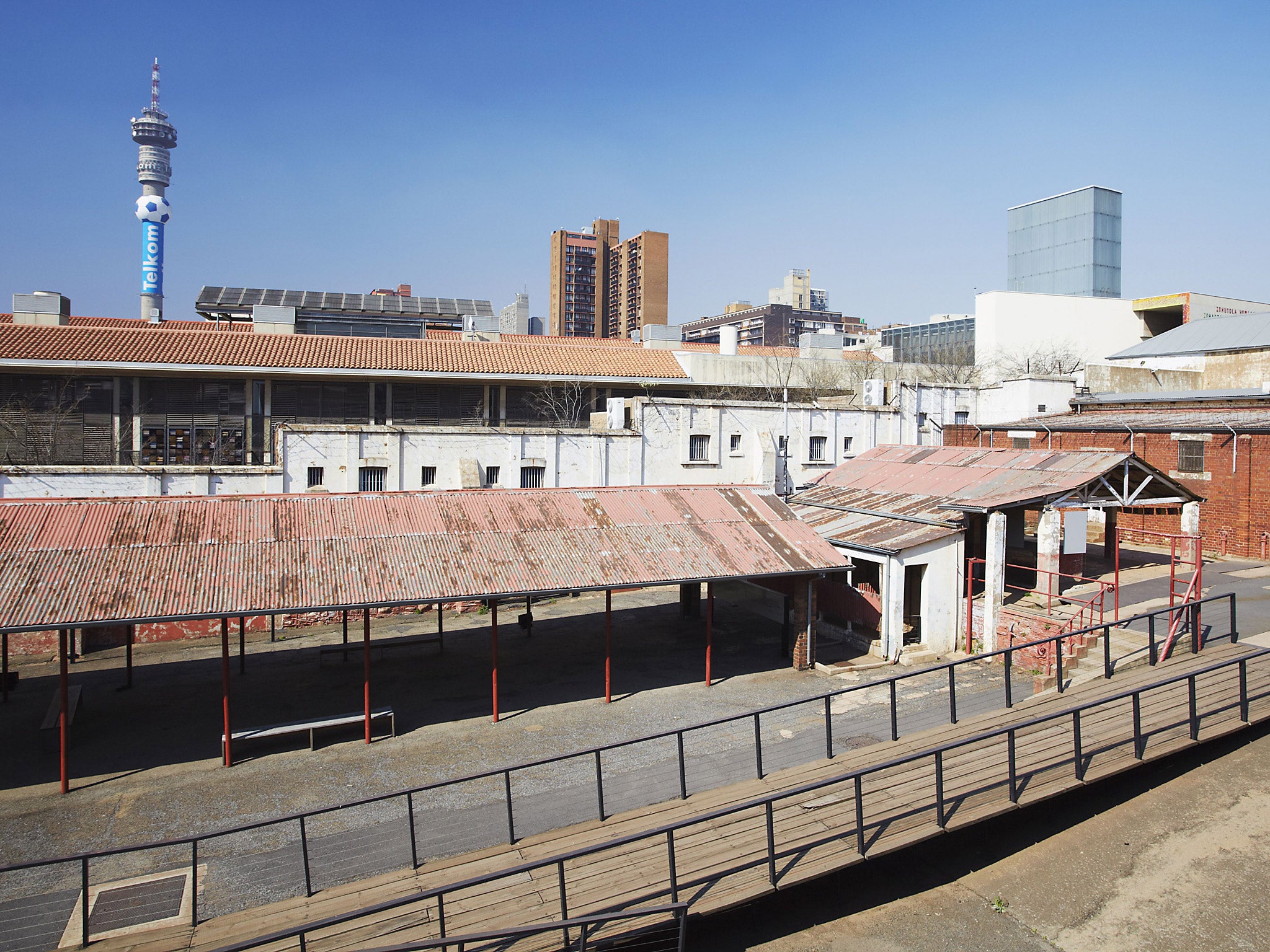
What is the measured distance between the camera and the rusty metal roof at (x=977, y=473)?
18.5 meters

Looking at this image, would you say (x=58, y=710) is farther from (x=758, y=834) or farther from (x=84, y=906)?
(x=758, y=834)

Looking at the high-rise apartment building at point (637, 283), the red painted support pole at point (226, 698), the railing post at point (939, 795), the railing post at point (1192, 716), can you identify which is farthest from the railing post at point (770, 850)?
the high-rise apartment building at point (637, 283)

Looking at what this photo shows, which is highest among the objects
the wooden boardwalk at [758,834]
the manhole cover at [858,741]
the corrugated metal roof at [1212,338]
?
the corrugated metal roof at [1212,338]

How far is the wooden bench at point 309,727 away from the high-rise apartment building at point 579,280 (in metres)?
122

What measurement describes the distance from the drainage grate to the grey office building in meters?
70.7

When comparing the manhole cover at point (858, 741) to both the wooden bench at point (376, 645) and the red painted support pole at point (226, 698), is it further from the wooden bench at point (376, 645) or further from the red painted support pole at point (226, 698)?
the wooden bench at point (376, 645)

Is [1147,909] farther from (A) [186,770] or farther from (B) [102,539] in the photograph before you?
(B) [102,539]

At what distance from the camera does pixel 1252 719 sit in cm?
1073

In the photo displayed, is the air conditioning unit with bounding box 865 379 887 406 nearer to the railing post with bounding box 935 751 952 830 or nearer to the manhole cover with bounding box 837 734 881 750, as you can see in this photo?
the manhole cover with bounding box 837 734 881 750

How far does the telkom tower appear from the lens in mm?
116312

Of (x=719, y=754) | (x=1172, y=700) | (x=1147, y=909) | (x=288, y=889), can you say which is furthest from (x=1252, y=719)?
(x=288, y=889)

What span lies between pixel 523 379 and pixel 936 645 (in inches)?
849

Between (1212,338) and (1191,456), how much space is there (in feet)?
68.6

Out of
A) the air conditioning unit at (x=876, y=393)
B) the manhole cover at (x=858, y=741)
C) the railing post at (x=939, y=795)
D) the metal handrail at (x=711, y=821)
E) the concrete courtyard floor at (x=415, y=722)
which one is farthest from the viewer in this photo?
the air conditioning unit at (x=876, y=393)
